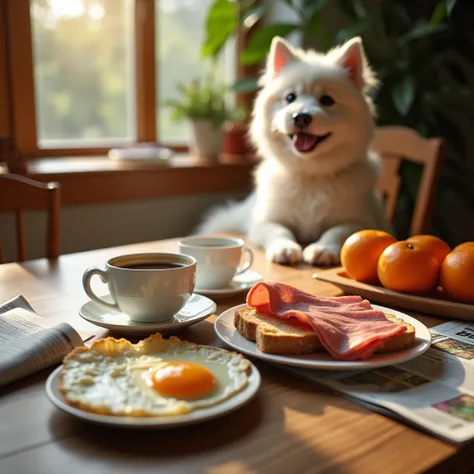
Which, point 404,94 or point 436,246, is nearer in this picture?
point 436,246

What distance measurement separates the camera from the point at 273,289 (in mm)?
740

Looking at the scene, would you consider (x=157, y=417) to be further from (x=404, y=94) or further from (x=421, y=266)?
(x=404, y=94)

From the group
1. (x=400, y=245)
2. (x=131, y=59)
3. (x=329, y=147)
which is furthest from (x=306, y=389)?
(x=131, y=59)

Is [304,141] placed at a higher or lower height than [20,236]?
higher

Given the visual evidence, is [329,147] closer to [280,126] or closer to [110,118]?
[280,126]

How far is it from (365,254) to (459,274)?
157 millimetres

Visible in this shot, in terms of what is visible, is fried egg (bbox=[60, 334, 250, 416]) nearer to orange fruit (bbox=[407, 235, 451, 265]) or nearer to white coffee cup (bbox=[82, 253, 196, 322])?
white coffee cup (bbox=[82, 253, 196, 322])

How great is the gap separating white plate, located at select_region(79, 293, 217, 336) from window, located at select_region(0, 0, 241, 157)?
1565mm

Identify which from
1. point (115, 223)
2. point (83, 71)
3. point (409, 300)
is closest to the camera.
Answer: point (409, 300)

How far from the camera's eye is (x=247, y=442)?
50 centimetres

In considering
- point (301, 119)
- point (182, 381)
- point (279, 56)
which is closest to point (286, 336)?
point (182, 381)

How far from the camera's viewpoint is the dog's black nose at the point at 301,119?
133 cm

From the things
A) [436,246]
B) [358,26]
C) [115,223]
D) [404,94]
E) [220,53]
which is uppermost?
[358,26]

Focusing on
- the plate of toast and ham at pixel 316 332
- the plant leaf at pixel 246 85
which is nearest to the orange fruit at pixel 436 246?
the plate of toast and ham at pixel 316 332
